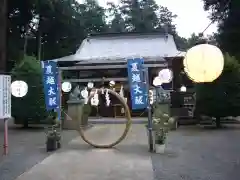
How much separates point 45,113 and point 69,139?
109 inches

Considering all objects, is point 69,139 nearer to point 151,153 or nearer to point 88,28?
point 151,153

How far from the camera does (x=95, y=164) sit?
8.05 metres

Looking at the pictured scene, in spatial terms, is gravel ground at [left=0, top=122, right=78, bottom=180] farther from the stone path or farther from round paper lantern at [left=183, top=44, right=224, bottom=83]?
round paper lantern at [left=183, top=44, right=224, bottom=83]

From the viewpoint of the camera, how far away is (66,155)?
916 cm

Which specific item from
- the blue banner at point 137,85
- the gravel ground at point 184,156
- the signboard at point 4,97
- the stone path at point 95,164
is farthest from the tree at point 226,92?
the signboard at point 4,97

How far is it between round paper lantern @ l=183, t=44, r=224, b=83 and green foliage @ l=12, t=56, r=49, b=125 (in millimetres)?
9229

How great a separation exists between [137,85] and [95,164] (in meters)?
3.02

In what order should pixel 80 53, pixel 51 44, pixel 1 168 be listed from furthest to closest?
pixel 51 44 < pixel 80 53 < pixel 1 168

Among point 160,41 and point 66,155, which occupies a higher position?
point 160,41

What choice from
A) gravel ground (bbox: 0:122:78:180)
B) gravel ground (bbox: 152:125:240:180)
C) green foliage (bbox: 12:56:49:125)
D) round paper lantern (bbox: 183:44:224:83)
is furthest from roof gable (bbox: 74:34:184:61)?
round paper lantern (bbox: 183:44:224:83)

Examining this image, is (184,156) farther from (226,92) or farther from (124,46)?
(124,46)

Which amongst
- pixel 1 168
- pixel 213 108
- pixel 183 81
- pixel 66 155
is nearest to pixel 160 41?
pixel 183 81

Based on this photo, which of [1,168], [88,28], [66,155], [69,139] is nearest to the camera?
[1,168]

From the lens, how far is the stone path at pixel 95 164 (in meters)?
6.89
